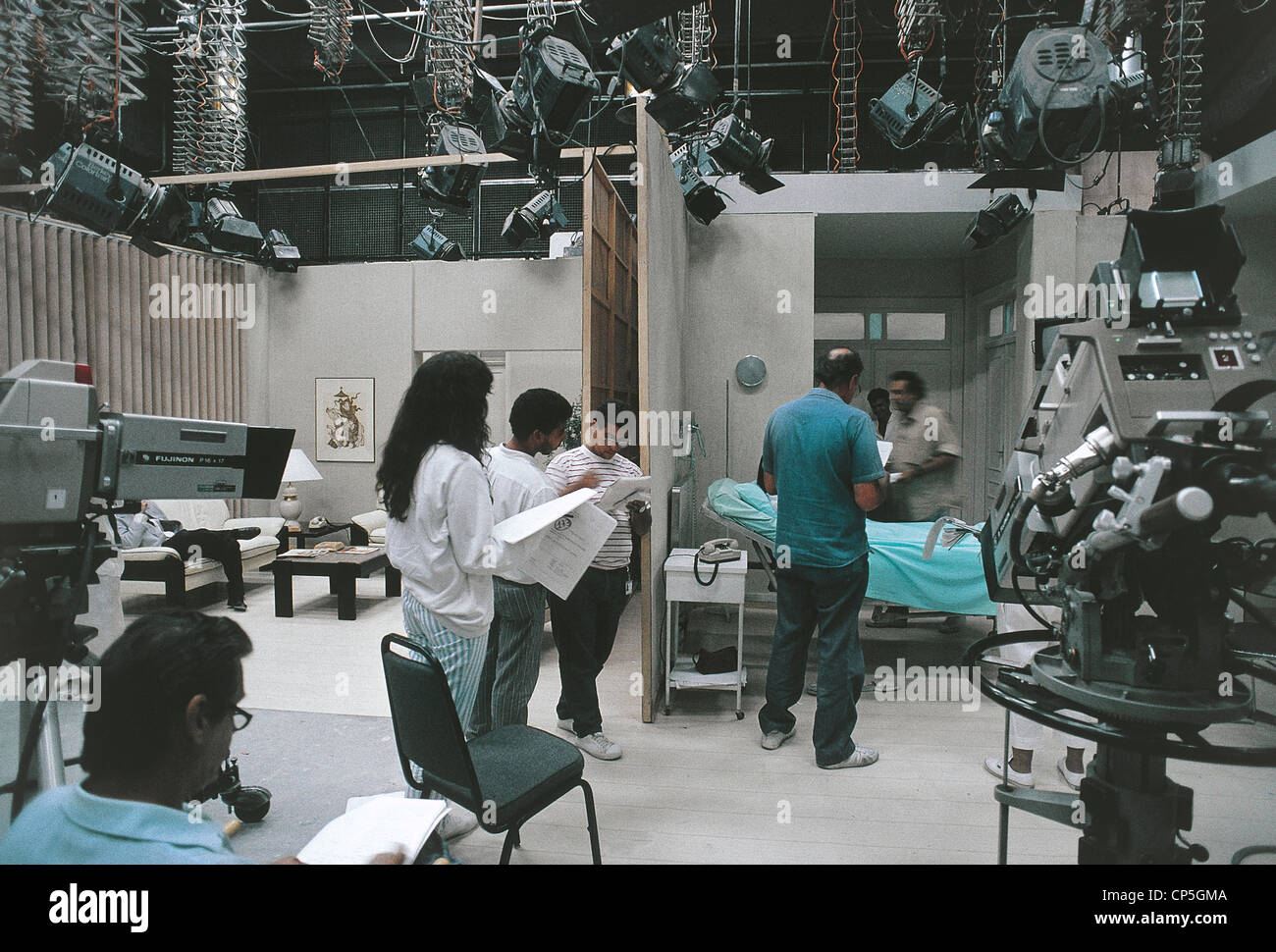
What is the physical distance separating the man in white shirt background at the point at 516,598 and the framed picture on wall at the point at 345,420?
549 centimetres

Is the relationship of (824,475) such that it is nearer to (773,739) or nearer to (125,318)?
(773,739)

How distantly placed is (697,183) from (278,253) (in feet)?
15.2

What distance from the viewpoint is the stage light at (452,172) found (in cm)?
560

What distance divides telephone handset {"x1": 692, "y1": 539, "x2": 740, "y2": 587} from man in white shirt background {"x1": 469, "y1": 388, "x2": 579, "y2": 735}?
1.15 m

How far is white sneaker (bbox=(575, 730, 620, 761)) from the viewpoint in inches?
137

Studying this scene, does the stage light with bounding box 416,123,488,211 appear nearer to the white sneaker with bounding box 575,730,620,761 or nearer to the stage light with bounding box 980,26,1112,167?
the stage light with bounding box 980,26,1112,167

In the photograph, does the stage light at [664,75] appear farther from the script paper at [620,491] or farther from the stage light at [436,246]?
the stage light at [436,246]

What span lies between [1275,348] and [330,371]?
322 inches

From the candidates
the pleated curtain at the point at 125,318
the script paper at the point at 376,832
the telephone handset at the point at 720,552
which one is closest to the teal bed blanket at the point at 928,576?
the telephone handset at the point at 720,552

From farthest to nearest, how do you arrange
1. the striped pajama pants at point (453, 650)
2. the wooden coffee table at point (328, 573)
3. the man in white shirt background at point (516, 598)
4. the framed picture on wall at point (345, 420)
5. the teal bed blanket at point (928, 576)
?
the framed picture on wall at point (345, 420) < the wooden coffee table at point (328, 573) < the teal bed blanket at point (928, 576) < the man in white shirt background at point (516, 598) < the striped pajama pants at point (453, 650)

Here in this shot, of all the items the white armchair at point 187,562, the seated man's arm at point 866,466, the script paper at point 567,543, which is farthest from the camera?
the white armchair at point 187,562

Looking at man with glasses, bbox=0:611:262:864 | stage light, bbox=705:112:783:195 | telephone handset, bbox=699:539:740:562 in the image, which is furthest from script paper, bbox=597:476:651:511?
stage light, bbox=705:112:783:195
